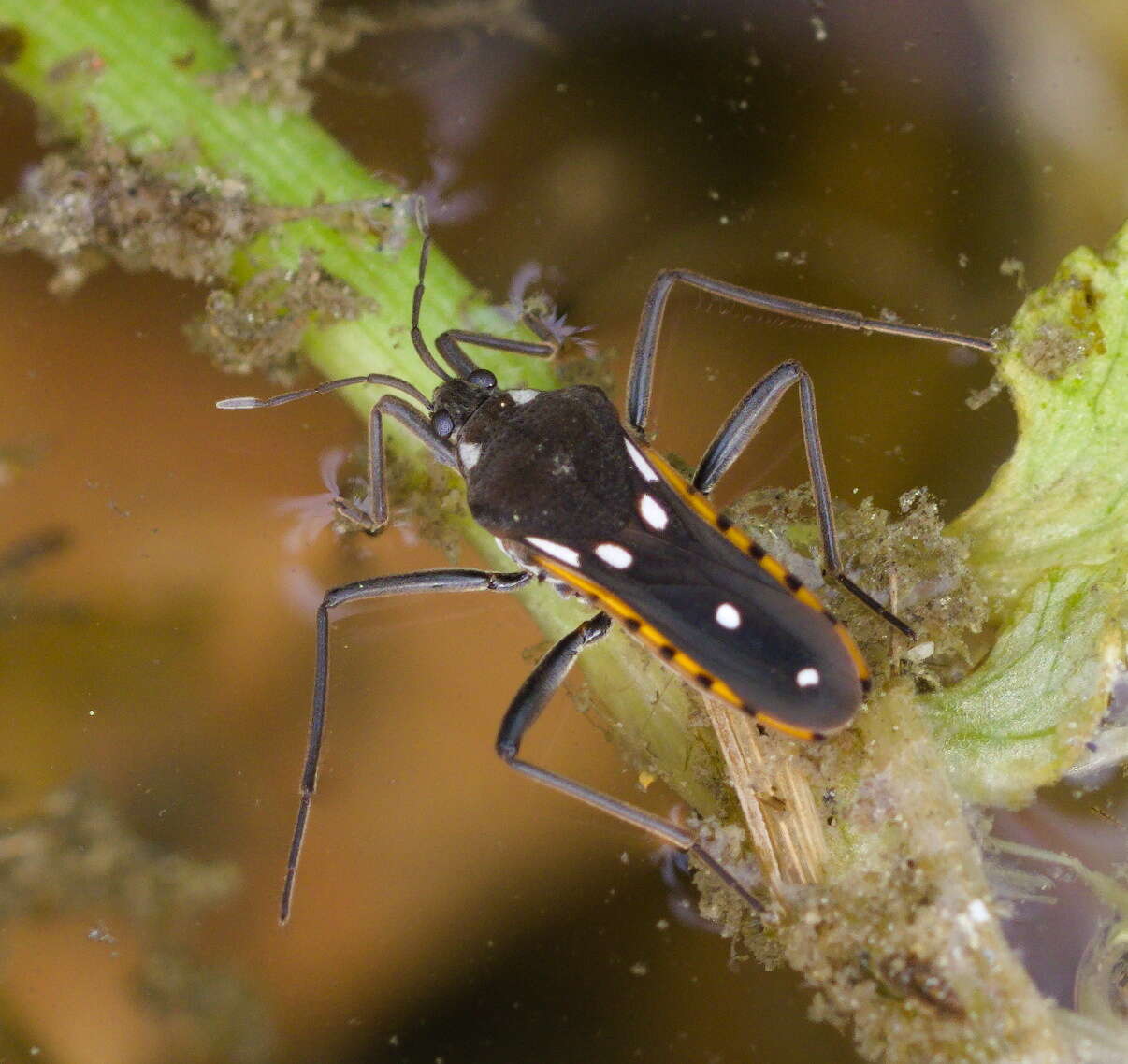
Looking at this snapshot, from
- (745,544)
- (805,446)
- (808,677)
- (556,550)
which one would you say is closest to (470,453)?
(556,550)

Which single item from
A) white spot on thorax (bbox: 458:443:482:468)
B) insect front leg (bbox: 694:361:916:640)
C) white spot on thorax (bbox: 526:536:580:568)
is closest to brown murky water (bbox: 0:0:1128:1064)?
insect front leg (bbox: 694:361:916:640)

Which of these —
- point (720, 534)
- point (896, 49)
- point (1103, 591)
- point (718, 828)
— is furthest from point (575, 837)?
point (896, 49)

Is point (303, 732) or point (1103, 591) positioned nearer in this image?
point (1103, 591)

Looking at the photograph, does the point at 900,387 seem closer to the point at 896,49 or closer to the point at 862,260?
the point at 862,260

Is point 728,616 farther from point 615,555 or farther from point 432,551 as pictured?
point 432,551

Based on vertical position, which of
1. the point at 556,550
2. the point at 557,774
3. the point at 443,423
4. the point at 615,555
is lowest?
the point at 557,774

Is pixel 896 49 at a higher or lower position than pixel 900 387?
higher
